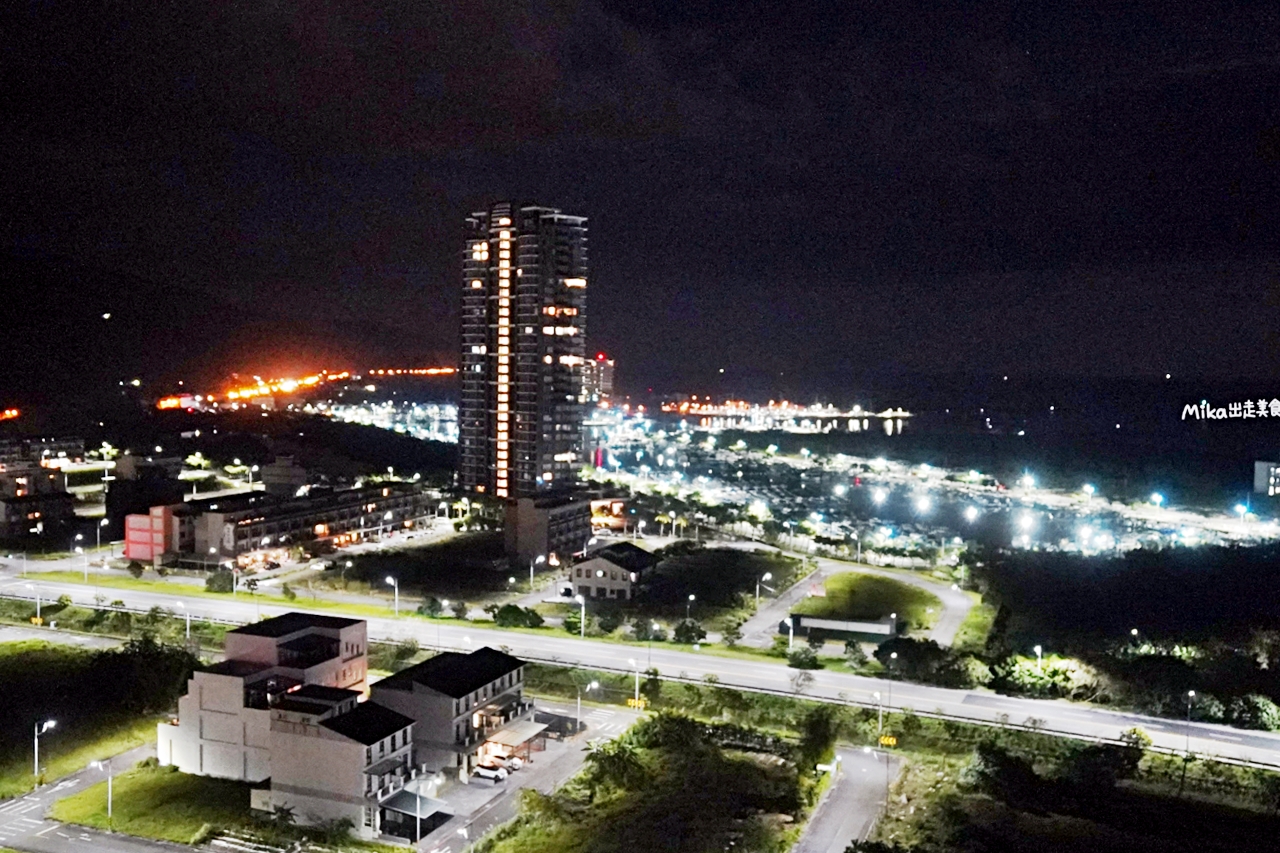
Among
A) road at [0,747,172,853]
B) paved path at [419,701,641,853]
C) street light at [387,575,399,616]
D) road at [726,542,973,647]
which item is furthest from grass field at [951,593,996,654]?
road at [0,747,172,853]

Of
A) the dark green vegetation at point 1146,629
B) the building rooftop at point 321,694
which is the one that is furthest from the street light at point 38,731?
the dark green vegetation at point 1146,629

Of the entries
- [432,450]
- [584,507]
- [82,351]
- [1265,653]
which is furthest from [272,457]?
[82,351]

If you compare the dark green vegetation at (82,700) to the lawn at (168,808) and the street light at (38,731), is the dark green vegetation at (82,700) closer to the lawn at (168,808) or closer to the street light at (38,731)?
the street light at (38,731)

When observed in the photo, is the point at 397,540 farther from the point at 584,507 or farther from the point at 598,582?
the point at 598,582

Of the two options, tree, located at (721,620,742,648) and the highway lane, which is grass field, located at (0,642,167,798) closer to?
the highway lane

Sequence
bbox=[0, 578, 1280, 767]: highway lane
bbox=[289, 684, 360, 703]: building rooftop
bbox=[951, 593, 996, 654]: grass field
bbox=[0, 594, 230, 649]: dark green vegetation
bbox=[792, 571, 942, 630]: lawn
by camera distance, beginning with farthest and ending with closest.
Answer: bbox=[792, 571, 942, 630]: lawn
bbox=[951, 593, 996, 654]: grass field
bbox=[0, 594, 230, 649]: dark green vegetation
bbox=[0, 578, 1280, 767]: highway lane
bbox=[289, 684, 360, 703]: building rooftop
